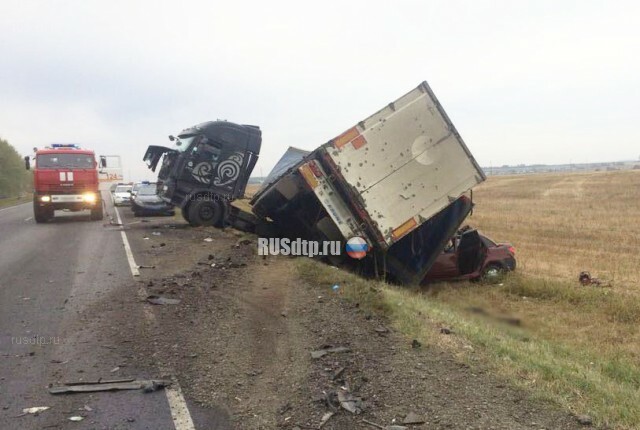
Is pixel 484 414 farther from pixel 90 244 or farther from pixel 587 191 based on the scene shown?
pixel 587 191

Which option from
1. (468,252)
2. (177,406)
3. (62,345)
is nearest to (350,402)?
(177,406)

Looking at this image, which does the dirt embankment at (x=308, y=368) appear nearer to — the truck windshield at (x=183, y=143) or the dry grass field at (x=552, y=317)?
the dry grass field at (x=552, y=317)

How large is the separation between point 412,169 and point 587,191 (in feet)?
121

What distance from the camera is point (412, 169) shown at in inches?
360

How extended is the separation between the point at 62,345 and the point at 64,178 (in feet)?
45.1

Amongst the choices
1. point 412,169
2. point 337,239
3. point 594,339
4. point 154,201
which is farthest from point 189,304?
point 154,201

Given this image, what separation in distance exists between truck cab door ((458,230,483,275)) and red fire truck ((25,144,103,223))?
12.5m

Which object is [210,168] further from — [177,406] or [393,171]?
[177,406]

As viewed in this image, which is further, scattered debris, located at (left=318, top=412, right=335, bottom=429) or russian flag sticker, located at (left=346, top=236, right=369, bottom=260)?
russian flag sticker, located at (left=346, top=236, right=369, bottom=260)

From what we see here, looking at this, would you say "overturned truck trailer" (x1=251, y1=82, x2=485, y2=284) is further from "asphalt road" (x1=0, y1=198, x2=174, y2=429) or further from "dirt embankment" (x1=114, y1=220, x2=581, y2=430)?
"asphalt road" (x1=0, y1=198, x2=174, y2=429)

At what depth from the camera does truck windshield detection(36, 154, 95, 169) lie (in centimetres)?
1697

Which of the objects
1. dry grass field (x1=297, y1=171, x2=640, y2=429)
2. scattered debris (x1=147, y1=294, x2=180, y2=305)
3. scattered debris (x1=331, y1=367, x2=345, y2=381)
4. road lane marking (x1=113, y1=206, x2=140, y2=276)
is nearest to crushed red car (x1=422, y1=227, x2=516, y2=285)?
dry grass field (x1=297, y1=171, x2=640, y2=429)

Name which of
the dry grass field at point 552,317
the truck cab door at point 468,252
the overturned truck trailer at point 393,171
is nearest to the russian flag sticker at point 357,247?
the overturned truck trailer at point 393,171

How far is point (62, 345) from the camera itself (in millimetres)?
4941
